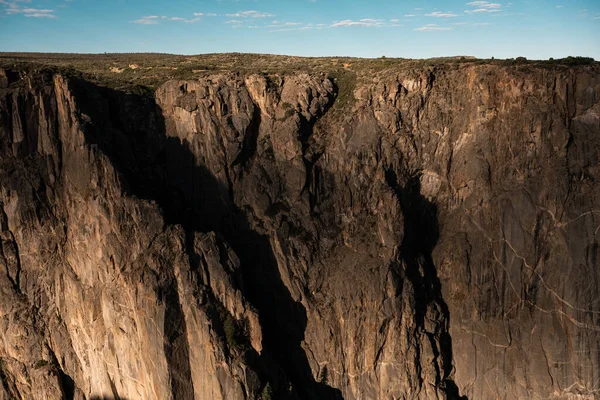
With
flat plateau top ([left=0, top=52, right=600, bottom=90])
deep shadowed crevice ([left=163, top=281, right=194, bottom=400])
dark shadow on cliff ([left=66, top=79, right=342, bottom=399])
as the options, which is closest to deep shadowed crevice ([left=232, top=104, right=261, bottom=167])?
dark shadow on cliff ([left=66, top=79, right=342, bottom=399])

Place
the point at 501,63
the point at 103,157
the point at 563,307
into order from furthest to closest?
1. the point at 501,63
2. the point at 563,307
3. the point at 103,157

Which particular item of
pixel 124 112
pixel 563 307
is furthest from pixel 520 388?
pixel 124 112

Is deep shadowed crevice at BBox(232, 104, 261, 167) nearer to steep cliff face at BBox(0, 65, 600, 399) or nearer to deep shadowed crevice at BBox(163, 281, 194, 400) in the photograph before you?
steep cliff face at BBox(0, 65, 600, 399)

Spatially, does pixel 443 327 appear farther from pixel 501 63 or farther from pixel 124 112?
pixel 124 112

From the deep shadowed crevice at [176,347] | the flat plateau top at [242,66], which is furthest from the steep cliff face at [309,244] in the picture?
the flat plateau top at [242,66]

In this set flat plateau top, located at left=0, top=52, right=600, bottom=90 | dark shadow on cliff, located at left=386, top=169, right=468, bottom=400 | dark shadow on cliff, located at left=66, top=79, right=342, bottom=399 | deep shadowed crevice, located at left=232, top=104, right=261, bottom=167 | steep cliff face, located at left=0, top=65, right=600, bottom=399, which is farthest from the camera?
deep shadowed crevice, located at left=232, top=104, right=261, bottom=167

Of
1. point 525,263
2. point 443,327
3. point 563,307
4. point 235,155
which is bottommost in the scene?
point 443,327

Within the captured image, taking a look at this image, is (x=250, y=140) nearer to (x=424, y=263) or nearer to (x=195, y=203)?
(x=195, y=203)
